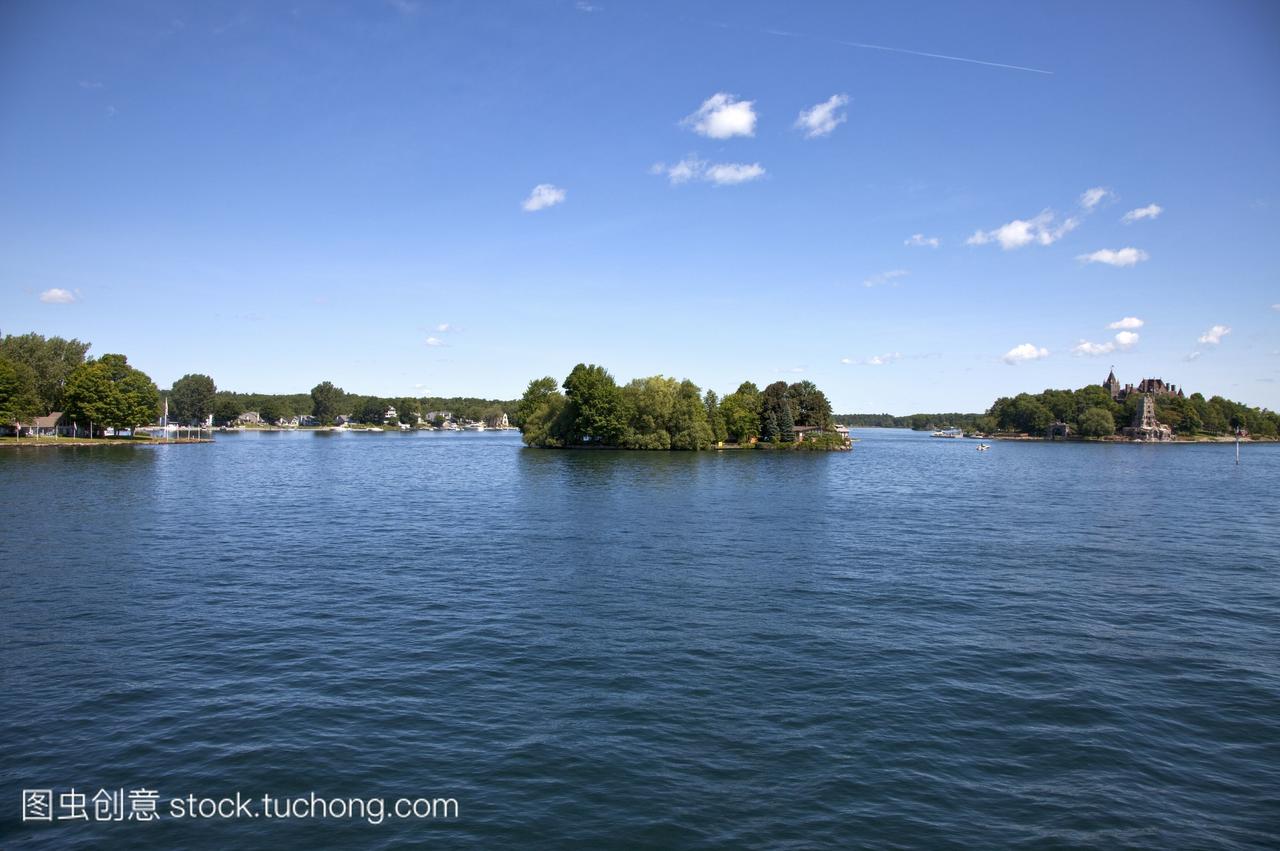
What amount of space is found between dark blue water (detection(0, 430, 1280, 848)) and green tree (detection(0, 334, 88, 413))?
116 metres

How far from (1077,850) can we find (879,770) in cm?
313

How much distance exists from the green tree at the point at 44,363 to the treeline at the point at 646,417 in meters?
86.8

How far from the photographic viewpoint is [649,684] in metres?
16.4

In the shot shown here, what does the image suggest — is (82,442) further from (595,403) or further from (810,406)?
(810,406)

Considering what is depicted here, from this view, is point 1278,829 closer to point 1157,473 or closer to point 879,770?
point 879,770

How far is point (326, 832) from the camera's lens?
10766 mm

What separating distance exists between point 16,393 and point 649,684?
13527 cm

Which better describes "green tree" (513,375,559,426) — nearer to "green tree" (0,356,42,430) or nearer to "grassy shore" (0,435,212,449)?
"grassy shore" (0,435,212,449)

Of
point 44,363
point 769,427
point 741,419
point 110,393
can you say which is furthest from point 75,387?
point 769,427

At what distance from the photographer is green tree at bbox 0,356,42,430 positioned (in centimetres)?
10381

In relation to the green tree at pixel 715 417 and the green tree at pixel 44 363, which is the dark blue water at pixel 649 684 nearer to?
the green tree at pixel 715 417

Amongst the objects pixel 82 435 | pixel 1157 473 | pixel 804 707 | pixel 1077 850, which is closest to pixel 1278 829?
pixel 1077 850

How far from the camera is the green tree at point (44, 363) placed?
124537mm

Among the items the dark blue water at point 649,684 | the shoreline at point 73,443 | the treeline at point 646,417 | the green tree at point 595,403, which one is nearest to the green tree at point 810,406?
the treeline at point 646,417
